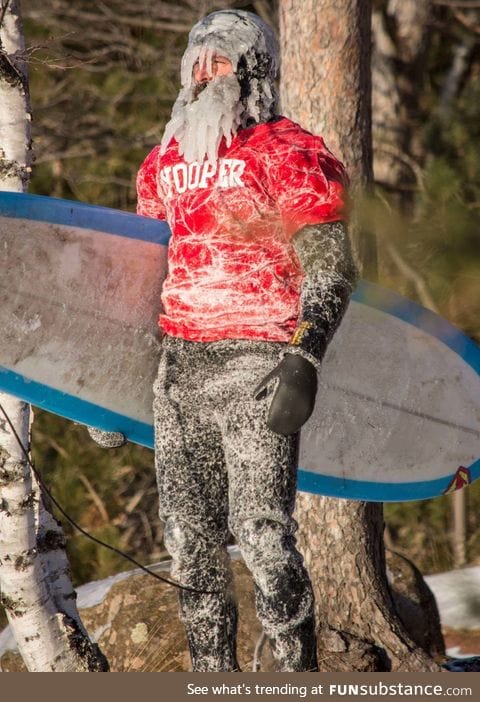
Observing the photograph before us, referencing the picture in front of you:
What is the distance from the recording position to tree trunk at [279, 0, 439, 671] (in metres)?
3.93

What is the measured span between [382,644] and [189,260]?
6.15 ft

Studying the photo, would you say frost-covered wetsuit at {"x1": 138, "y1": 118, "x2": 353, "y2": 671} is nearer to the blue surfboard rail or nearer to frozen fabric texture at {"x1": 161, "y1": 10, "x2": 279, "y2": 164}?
frozen fabric texture at {"x1": 161, "y1": 10, "x2": 279, "y2": 164}

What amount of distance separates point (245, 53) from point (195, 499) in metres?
1.02

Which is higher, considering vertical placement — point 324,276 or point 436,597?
point 324,276

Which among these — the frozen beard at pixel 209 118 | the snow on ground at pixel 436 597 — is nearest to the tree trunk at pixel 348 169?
the snow on ground at pixel 436 597

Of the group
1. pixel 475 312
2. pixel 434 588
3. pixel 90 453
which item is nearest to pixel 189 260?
pixel 475 312

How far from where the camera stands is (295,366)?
2.27 meters

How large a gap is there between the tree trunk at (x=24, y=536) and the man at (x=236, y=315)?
583 millimetres

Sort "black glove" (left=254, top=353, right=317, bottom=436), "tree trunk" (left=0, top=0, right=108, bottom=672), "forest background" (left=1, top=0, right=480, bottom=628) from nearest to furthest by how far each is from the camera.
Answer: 1. "black glove" (left=254, top=353, right=317, bottom=436)
2. "tree trunk" (left=0, top=0, right=108, bottom=672)
3. "forest background" (left=1, top=0, right=480, bottom=628)

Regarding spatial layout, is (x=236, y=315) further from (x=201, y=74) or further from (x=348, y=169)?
(x=348, y=169)

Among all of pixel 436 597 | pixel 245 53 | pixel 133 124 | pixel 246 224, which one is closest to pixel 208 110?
pixel 245 53

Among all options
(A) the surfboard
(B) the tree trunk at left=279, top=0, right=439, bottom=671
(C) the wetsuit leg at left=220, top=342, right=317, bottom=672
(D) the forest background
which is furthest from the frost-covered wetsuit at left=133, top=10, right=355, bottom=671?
(D) the forest background

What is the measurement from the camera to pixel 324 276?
2.42m

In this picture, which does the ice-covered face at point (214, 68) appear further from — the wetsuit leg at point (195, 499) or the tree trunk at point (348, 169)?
the tree trunk at point (348, 169)
